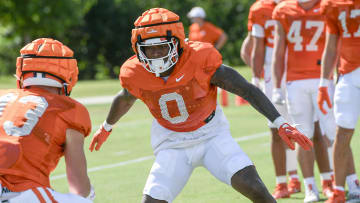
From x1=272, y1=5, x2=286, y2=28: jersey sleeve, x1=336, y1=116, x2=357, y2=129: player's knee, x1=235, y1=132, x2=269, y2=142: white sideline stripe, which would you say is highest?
x1=272, y1=5, x2=286, y2=28: jersey sleeve

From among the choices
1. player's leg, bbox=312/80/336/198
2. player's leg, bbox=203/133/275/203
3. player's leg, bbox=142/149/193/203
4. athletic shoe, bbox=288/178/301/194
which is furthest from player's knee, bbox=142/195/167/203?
athletic shoe, bbox=288/178/301/194

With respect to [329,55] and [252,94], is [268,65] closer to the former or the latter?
[329,55]

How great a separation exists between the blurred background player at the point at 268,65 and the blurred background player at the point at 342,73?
2.85 ft

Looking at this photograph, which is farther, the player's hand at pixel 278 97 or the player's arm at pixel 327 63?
the player's hand at pixel 278 97

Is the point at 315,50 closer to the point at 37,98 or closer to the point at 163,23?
the point at 163,23

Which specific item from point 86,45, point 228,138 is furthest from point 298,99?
point 86,45

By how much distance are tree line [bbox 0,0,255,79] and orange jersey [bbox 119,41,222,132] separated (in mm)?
34485

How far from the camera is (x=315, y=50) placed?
21.0 feet

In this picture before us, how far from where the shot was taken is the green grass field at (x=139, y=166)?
668cm

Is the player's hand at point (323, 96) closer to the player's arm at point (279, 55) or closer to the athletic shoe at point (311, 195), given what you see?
the player's arm at point (279, 55)

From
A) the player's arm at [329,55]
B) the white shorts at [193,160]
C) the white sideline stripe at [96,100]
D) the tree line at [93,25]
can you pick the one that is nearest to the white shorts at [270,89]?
the player's arm at [329,55]

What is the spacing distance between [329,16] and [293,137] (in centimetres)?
173

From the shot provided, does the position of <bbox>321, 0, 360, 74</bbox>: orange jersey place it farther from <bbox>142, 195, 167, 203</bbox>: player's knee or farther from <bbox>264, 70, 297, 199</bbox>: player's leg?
<bbox>142, 195, 167, 203</bbox>: player's knee

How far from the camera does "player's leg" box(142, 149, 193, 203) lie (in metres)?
4.54
